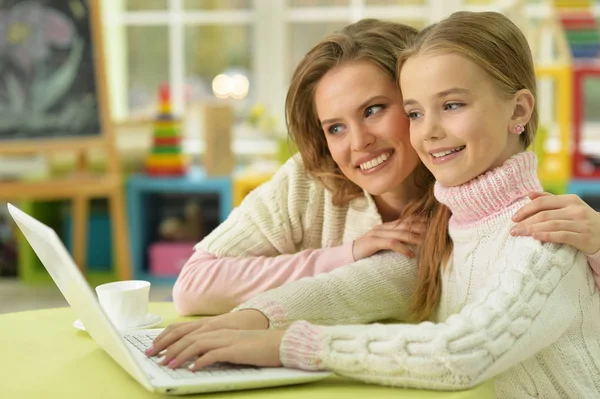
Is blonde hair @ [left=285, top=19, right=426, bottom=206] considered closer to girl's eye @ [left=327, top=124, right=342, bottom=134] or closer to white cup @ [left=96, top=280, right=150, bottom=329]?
girl's eye @ [left=327, top=124, right=342, bottom=134]

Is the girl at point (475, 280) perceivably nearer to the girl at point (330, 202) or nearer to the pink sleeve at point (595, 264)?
the pink sleeve at point (595, 264)

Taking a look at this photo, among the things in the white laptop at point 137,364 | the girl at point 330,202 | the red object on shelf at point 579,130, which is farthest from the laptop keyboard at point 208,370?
the red object on shelf at point 579,130

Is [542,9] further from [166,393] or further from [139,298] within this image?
[166,393]

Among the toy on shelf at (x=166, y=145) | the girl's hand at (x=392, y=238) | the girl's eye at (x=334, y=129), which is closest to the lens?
the girl's hand at (x=392, y=238)

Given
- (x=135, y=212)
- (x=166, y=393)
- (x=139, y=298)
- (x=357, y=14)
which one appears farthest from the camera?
(x=357, y=14)

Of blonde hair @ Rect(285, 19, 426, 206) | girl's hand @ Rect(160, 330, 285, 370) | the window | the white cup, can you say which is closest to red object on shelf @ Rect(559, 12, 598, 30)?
the window

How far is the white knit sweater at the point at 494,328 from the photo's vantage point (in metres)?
1.06

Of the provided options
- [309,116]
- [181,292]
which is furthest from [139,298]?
[309,116]

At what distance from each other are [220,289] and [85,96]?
272 centimetres

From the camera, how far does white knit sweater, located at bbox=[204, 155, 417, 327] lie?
1454 mm

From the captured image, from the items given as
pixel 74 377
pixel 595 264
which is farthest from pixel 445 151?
pixel 74 377

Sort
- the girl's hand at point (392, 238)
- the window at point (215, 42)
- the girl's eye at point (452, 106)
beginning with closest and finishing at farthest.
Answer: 1. the girl's eye at point (452, 106)
2. the girl's hand at point (392, 238)
3. the window at point (215, 42)

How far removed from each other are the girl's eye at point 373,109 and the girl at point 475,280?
175mm

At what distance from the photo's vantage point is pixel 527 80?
1336 millimetres
